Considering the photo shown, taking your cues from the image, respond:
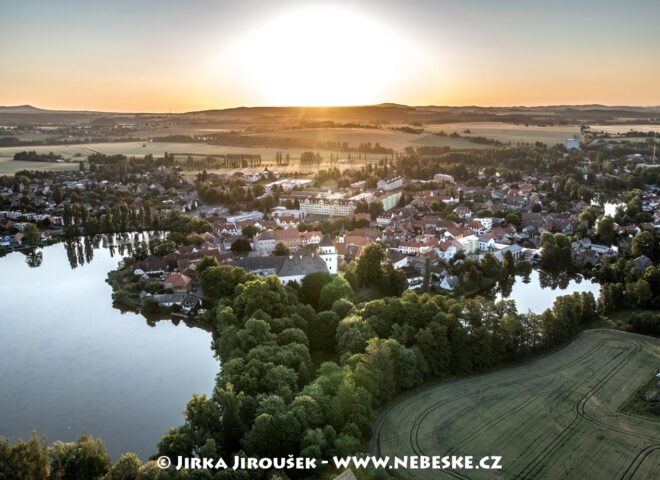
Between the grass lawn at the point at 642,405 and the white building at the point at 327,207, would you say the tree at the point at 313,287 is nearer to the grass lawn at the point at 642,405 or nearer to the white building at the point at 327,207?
the grass lawn at the point at 642,405

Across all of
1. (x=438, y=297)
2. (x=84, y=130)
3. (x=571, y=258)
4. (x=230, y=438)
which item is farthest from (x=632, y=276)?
(x=84, y=130)

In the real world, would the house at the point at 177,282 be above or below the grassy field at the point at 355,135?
below

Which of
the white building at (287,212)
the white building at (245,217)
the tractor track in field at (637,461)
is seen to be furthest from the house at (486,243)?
the tractor track in field at (637,461)

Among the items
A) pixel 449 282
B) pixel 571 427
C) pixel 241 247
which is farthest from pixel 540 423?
pixel 241 247

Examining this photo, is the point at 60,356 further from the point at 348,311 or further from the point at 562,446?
the point at 562,446

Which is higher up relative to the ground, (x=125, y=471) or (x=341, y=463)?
(x=125, y=471)

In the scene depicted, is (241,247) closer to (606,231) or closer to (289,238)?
(289,238)
